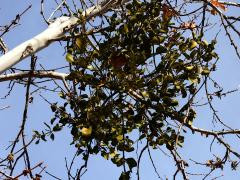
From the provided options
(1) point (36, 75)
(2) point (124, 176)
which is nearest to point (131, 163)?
(2) point (124, 176)

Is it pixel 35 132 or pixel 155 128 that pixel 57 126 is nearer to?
pixel 35 132

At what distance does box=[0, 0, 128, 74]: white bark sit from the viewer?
3.03 metres

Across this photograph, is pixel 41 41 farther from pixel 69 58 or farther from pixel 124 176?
pixel 124 176

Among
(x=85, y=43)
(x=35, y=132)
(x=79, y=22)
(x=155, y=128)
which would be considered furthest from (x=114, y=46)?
(x=35, y=132)

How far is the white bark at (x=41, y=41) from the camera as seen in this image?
9.93 feet

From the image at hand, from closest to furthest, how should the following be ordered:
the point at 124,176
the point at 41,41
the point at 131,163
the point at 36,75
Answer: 1. the point at 124,176
2. the point at 131,163
3. the point at 41,41
4. the point at 36,75

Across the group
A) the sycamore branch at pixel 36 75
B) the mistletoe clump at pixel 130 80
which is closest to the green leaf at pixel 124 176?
the mistletoe clump at pixel 130 80

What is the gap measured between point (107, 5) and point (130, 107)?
1341 mm

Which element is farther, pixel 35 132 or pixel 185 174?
pixel 35 132

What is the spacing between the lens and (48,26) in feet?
12.3

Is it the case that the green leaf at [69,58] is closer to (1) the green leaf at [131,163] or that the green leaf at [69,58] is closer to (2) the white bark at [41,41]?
(2) the white bark at [41,41]

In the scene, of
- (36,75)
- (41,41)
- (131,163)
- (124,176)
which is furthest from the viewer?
(36,75)

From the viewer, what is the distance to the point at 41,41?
3.35 m

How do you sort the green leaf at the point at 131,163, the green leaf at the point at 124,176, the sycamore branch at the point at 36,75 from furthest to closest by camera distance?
1. the sycamore branch at the point at 36,75
2. the green leaf at the point at 131,163
3. the green leaf at the point at 124,176
